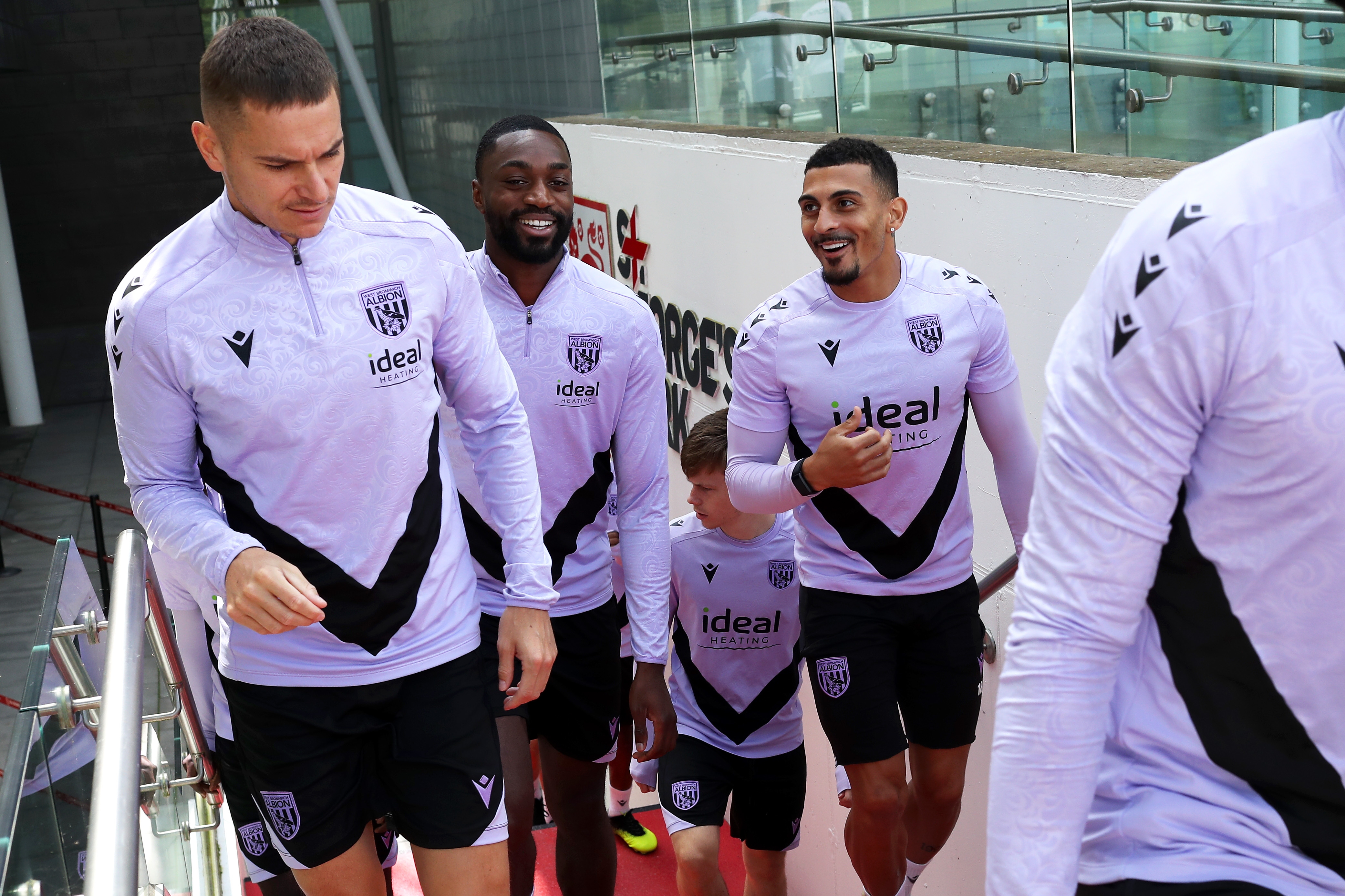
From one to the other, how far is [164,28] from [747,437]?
53.6 ft

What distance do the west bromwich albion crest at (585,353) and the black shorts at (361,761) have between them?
1.12 m

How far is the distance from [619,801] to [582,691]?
1.99 meters

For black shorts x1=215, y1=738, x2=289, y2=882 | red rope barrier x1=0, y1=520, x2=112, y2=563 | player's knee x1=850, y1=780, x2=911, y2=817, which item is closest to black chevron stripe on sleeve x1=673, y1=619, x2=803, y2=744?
player's knee x1=850, y1=780, x2=911, y2=817

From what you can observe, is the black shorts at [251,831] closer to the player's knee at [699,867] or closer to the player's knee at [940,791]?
the player's knee at [699,867]

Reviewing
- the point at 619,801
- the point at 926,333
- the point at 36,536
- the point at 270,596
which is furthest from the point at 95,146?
the point at 270,596

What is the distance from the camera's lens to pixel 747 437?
2998 mm

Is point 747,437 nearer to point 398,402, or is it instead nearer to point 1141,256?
point 398,402

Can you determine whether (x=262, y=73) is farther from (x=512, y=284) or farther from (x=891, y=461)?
(x=891, y=461)

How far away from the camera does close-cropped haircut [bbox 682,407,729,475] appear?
11.5 feet

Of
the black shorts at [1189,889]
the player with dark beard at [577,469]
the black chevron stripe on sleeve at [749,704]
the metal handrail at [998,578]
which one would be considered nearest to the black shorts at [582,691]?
the player with dark beard at [577,469]

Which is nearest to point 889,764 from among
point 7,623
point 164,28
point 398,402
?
point 398,402

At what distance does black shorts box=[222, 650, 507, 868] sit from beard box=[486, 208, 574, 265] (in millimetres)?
1328

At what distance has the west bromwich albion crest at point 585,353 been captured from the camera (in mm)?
3213

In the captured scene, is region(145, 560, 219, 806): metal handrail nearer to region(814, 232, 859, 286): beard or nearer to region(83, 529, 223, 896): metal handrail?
region(83, 529, 223, 896): metal handrail
